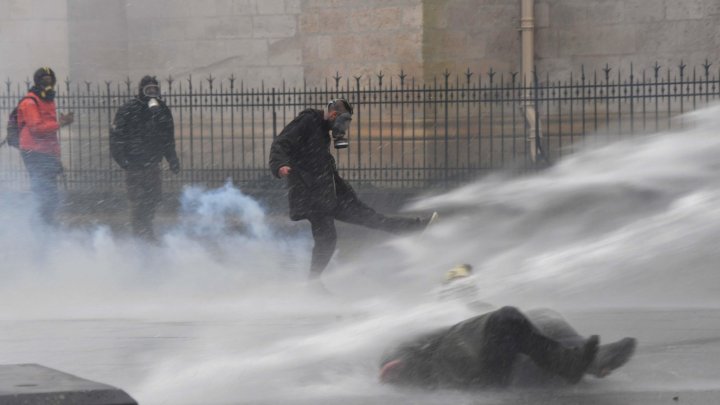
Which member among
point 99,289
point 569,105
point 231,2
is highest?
point 231,2

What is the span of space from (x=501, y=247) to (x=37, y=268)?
4528 millimetres

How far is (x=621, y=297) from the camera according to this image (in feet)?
33.4

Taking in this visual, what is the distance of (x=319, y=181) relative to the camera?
10.3m

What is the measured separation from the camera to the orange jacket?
1307cm

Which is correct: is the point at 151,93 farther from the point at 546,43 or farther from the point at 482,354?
the point at 482,354

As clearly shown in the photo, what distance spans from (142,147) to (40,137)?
3.46ft

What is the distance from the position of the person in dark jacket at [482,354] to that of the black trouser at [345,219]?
411 cm

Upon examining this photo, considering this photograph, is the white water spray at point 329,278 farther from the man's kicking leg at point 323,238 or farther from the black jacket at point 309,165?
the black jacket at point 309,165

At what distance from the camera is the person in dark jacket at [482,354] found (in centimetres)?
569

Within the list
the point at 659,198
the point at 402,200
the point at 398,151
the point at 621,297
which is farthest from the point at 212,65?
the point at 621,297

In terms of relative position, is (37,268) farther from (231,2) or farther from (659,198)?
(231,2)

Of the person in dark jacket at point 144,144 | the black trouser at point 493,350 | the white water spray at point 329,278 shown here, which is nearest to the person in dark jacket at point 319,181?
the white water spray at point 329,278

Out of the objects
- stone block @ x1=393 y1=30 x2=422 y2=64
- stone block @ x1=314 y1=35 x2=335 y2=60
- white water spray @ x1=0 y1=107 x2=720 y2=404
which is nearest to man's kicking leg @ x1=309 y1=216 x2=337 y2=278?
white water spray @ x1=0 y1=107 x2=720 y2=404

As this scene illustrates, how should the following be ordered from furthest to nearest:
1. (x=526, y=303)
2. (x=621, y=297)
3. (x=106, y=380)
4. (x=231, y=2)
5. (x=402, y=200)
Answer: (x=231, y=2) < (x=402, y=200) < (x=621, y=297) < (x=526, y=303) < (x=106, y=380)
